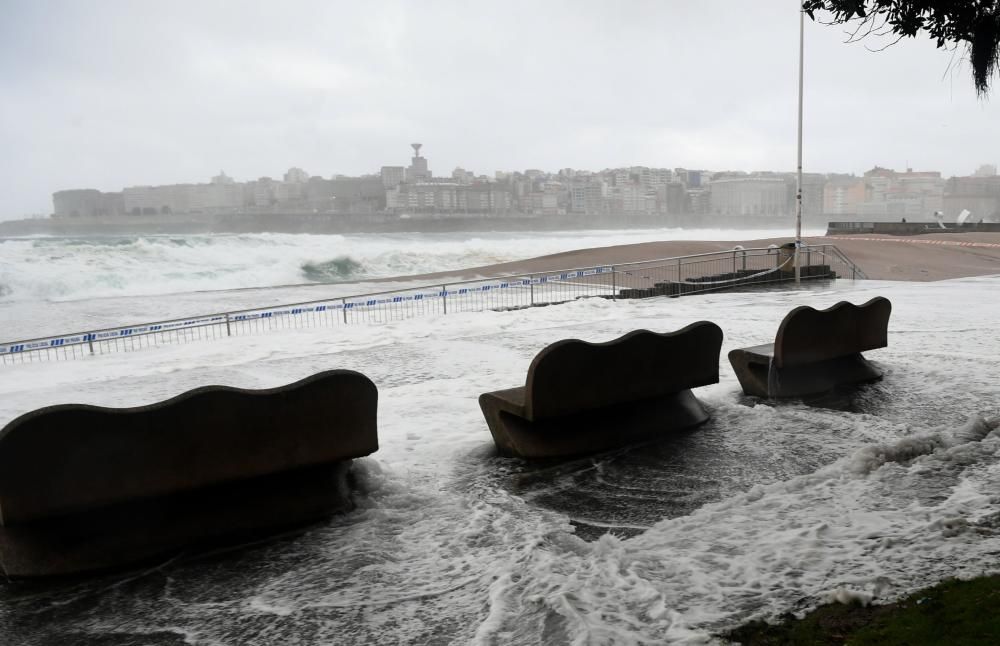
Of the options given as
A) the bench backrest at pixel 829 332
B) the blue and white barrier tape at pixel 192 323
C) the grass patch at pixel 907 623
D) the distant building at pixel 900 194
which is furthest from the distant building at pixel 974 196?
the grass patch at pixel 907 623

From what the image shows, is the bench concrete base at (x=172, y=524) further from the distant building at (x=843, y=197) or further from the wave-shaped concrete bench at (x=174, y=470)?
the distant building at (x=843, y=197)

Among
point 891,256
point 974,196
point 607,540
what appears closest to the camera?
point 607,540

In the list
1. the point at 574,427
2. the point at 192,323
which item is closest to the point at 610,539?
the point at 574,427

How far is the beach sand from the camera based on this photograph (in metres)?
28.9

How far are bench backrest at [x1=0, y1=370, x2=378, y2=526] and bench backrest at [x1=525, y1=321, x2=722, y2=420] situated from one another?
1.36m

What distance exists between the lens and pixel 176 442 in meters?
4.52

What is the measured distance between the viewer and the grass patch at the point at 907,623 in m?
3.02

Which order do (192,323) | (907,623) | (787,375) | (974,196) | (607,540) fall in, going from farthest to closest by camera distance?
(974,196) < (192,323) < (787,375) < (607,540) < (907,623)

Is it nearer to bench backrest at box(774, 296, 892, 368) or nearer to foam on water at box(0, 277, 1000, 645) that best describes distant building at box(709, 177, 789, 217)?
bench backrest at box(774, 296, 892, 368)

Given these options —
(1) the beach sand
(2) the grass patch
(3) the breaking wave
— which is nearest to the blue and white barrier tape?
(1) the beach sand

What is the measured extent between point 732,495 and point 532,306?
506 inches

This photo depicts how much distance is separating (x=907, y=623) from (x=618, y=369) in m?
3.36

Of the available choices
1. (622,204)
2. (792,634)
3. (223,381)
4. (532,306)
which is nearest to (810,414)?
(792,634)

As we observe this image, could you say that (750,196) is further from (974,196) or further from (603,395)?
(603,395)
